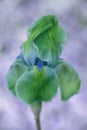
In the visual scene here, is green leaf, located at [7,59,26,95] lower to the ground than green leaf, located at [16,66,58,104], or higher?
higher

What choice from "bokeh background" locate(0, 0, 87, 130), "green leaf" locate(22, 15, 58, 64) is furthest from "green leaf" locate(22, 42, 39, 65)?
"bokeh background" locate(0, 0, 87, 130)

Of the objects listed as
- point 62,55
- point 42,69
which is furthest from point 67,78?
point 62,55

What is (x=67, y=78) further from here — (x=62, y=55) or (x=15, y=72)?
(x=62, y=55)

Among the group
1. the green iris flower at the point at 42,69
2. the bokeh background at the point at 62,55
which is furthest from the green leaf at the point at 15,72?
the bokeh background at the point at 62,55

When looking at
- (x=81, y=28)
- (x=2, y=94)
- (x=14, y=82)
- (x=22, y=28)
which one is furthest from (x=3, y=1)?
(x=14, y=82)

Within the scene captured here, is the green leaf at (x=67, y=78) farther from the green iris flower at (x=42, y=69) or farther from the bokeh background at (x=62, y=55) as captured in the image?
the bokeh background at (x=62, y=55)

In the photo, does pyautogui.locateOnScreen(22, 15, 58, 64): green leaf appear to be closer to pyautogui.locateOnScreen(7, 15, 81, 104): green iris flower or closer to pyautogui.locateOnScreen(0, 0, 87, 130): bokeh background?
pyautogui.locateOnScreen(7, 15, 81, 104): green iris flower

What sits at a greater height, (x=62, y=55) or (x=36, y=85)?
(x=36, y=85)
